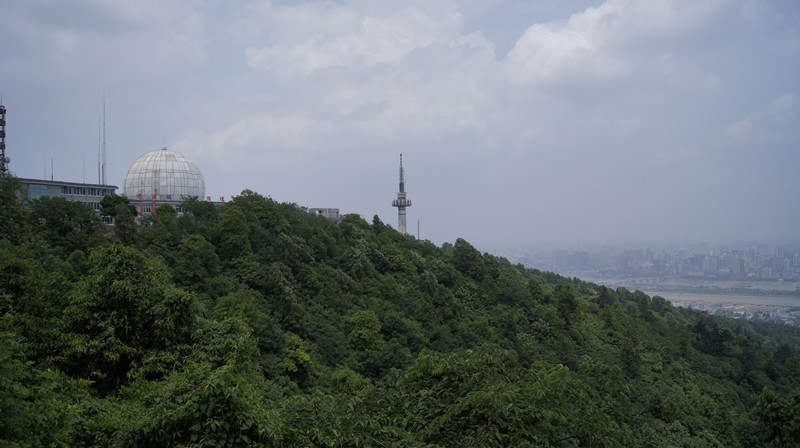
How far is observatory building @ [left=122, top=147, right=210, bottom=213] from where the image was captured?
29.3m

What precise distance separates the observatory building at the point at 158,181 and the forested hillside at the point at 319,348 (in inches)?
151

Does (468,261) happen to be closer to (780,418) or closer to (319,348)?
(319,348)

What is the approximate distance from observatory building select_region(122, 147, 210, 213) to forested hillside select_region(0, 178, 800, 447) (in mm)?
3825

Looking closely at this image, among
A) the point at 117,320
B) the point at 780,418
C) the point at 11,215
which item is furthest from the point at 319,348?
the point at 780,418

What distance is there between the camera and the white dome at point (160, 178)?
29.5 metres

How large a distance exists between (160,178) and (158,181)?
0.72ft

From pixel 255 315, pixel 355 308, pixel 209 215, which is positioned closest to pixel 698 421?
pixel 355 308

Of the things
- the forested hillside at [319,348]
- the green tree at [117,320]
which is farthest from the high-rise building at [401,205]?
the green tree at [117,320]

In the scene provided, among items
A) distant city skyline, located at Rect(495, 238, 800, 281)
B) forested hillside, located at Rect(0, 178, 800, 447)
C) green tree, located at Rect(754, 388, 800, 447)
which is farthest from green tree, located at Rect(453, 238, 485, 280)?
distant city skyline, located at Rect(495, 238, 800, 281)

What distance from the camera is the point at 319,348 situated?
65.5 feet

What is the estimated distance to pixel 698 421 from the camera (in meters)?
21.1

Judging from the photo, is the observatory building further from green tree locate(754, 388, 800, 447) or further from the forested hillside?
green tree locate(754, 388, 800, 447)

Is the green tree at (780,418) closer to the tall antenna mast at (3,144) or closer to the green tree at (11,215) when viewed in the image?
the green tree at (11,215)

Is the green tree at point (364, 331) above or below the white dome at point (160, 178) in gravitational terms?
below
